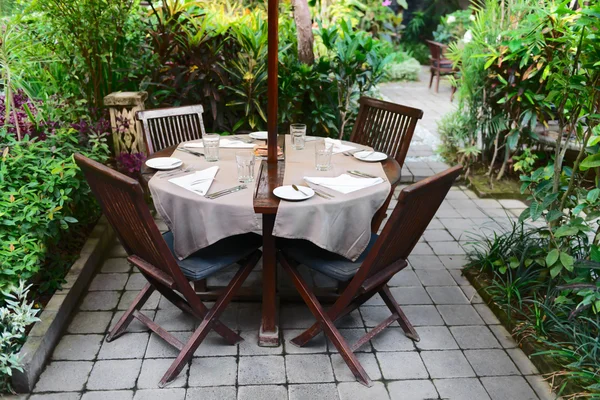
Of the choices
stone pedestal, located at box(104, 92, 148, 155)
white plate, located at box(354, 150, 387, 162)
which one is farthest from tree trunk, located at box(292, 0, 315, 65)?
white plate, located at box(354, 150, 387, 162)

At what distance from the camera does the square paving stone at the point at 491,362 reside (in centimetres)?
251

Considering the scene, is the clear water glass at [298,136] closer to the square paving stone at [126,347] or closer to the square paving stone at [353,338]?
the square paving stone at [353,338]

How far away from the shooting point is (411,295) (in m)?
3.16

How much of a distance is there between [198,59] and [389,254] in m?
2.71

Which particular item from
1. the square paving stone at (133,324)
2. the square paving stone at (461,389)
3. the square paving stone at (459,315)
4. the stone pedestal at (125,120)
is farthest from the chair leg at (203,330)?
the stone pedestal at (125,120)

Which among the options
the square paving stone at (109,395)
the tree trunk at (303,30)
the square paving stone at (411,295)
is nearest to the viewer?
the square paving stone at (109,395)

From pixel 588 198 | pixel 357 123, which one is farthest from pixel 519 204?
pixel 588 198

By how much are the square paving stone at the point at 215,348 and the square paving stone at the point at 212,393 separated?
0.25 m

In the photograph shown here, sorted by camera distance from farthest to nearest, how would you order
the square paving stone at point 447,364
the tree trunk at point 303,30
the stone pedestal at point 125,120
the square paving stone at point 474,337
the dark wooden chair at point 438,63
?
the dark wooden chair at point 438,63
the tree trunk at point 303,30
the stone pedestal at point 125,120
the square paving stone at point 474,337
the square paving stone at point 447,364

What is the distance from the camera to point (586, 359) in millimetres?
2375

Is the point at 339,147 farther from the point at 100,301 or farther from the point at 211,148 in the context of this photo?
the point at 100,301

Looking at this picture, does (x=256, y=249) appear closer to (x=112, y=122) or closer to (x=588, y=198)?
(x=588, y=198)

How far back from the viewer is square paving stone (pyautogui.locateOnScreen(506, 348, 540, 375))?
2525mm

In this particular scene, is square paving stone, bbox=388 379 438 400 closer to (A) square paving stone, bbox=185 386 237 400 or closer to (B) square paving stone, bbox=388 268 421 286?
(A) square paving stone, bbox=185 386 237 400
